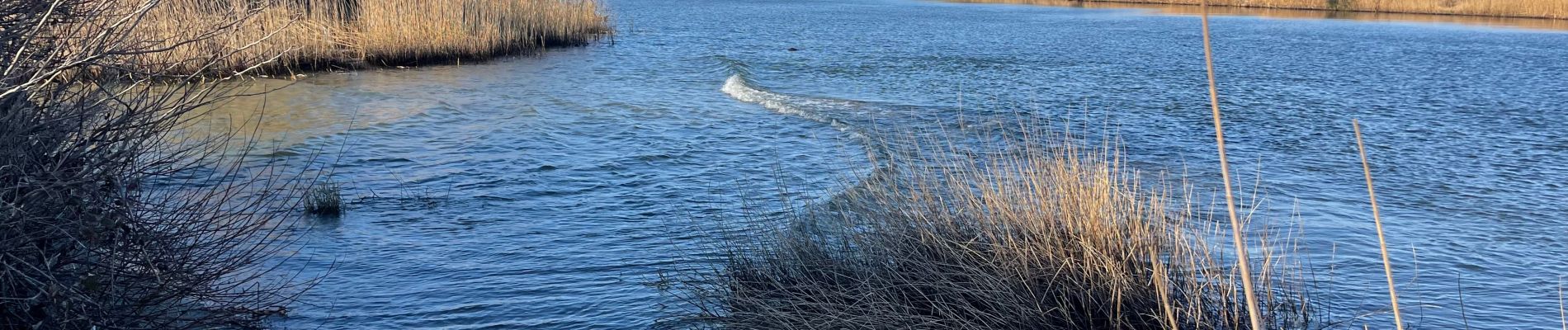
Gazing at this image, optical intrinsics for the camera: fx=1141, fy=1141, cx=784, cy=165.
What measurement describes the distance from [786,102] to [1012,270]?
9526 millimetres

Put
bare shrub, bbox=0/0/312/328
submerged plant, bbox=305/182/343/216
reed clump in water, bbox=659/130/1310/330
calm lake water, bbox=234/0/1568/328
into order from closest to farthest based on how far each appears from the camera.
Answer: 1. bare shrub, bbox=0/0/312/328
2. reed clump in water, bbox=659/130/1310/330
3. calm lake water, bbox=234/0/1568/328
4. submerged plant, bbox=305/182/343/216

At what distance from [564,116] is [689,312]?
300 inches

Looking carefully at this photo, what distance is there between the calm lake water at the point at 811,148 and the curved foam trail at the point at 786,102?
2.4 inches

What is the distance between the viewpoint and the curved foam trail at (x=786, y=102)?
11.8 meters

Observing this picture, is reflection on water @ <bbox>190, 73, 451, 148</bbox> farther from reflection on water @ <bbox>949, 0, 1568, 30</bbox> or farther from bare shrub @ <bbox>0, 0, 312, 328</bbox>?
reflection on water @ <bbox>949, 0, 1568, 30</bbox>

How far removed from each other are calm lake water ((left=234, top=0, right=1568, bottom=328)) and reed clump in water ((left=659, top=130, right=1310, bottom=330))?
99 centimetres

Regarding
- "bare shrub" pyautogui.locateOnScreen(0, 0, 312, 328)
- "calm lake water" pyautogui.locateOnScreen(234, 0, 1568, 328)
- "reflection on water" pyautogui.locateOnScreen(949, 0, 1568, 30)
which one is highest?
"reflection on water" pyautogui.locateOnScreen(949, 0, 1568, 30)

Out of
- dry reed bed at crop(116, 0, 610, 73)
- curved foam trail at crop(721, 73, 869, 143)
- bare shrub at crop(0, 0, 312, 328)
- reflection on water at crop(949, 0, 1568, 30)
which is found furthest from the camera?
reflection on water at crop(949, 0, 1568, 30)

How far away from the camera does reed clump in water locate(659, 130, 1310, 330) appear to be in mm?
3826

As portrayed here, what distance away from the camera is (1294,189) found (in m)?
8.30

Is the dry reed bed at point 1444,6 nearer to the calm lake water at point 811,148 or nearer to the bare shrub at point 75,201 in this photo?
the calm lake water at point 811,148

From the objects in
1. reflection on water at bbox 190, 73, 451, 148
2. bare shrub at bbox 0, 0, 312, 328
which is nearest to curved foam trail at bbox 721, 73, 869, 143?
reflection on water at bbox 190, 73, 451, 148

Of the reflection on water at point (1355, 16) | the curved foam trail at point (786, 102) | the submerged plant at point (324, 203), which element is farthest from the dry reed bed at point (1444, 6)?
the submerged plant at point (324, 203)

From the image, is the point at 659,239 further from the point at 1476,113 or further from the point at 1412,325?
the point at 1476,113
